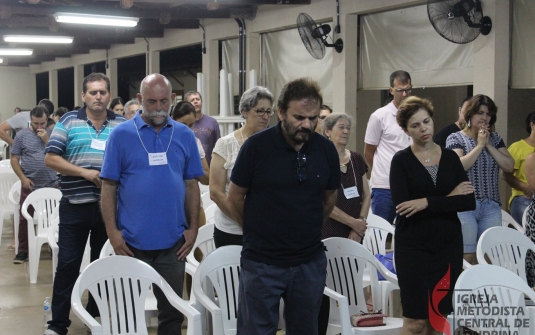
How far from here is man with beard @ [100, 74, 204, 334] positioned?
10.5 feet

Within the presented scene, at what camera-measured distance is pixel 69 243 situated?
3994 mm

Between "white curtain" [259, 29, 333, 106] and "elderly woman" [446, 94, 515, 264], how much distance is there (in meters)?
4.35

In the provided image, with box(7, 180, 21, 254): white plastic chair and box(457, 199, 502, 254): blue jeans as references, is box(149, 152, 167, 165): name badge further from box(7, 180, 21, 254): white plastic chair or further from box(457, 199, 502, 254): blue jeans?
box(7, 180, 21, 254): white plastic chair

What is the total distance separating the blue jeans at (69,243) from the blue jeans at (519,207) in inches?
124

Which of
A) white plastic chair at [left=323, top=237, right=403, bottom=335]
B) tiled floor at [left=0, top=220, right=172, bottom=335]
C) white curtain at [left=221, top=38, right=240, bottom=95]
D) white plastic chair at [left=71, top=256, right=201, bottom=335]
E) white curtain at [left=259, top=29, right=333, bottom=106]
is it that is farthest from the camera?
white curtain at [left=221, top=38, right=240, bottom=95]

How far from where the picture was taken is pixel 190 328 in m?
3.04

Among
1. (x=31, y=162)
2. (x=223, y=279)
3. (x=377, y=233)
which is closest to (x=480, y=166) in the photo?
(x=377, y=233)

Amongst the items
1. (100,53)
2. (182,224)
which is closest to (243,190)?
(182,224)

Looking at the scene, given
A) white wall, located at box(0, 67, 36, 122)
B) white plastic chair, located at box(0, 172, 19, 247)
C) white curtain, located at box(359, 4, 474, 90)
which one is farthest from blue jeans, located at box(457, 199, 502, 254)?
white wall, located at box(0, 67, 36, 122)

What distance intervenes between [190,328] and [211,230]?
45.5 inches

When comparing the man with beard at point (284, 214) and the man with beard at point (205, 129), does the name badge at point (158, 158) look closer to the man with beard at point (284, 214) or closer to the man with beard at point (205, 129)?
the man with beard at point (284, 214)

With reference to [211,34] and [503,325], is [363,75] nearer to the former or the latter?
[211,34]

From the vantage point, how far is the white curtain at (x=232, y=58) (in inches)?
405

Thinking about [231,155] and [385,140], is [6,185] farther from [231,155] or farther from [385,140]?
[231,155]
